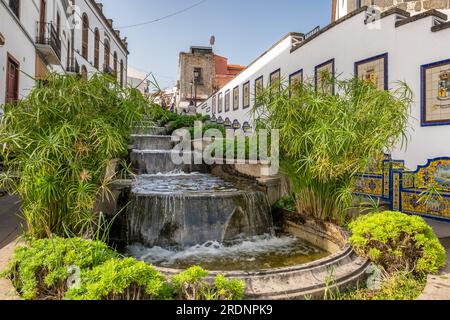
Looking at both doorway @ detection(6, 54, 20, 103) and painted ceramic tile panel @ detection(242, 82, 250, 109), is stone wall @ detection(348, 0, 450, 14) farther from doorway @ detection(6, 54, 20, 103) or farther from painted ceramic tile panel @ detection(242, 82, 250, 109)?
doorway @ detection(6, 54, 20, 103)

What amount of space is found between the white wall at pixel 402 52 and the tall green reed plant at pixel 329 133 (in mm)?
904

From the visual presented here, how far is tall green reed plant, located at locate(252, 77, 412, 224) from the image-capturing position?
400 centimetres

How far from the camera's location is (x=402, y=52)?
6.69 metres

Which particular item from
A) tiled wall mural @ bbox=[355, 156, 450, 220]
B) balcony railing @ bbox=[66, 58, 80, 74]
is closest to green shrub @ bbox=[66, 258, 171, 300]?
tiled wall mural @ bbox=[355, 156, 450, 220]

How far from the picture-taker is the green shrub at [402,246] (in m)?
3.19

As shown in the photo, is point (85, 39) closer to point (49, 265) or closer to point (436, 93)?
point (436, 93)

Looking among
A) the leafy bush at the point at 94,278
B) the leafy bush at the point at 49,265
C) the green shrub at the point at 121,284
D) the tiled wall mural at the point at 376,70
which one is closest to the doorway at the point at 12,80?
the leafy bush at the point at 49,265

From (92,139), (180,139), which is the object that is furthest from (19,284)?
(180,139)

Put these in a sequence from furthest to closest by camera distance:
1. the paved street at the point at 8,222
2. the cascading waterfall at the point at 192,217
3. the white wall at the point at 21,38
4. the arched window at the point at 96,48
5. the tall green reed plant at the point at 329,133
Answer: the arched window at the point at 96,48
the white wall at the point at 21,38
the cascading waterfall at the point at 192,217
the tall green reed plant at the point at 329,133
the paved street at the point at 8,222

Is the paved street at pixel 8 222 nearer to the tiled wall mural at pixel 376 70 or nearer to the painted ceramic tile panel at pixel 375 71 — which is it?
the tiled wall mural at pixel 376 70

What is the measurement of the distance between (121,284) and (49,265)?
73cm

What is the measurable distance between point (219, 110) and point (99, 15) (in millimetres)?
11567

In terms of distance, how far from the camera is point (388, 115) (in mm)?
4070
